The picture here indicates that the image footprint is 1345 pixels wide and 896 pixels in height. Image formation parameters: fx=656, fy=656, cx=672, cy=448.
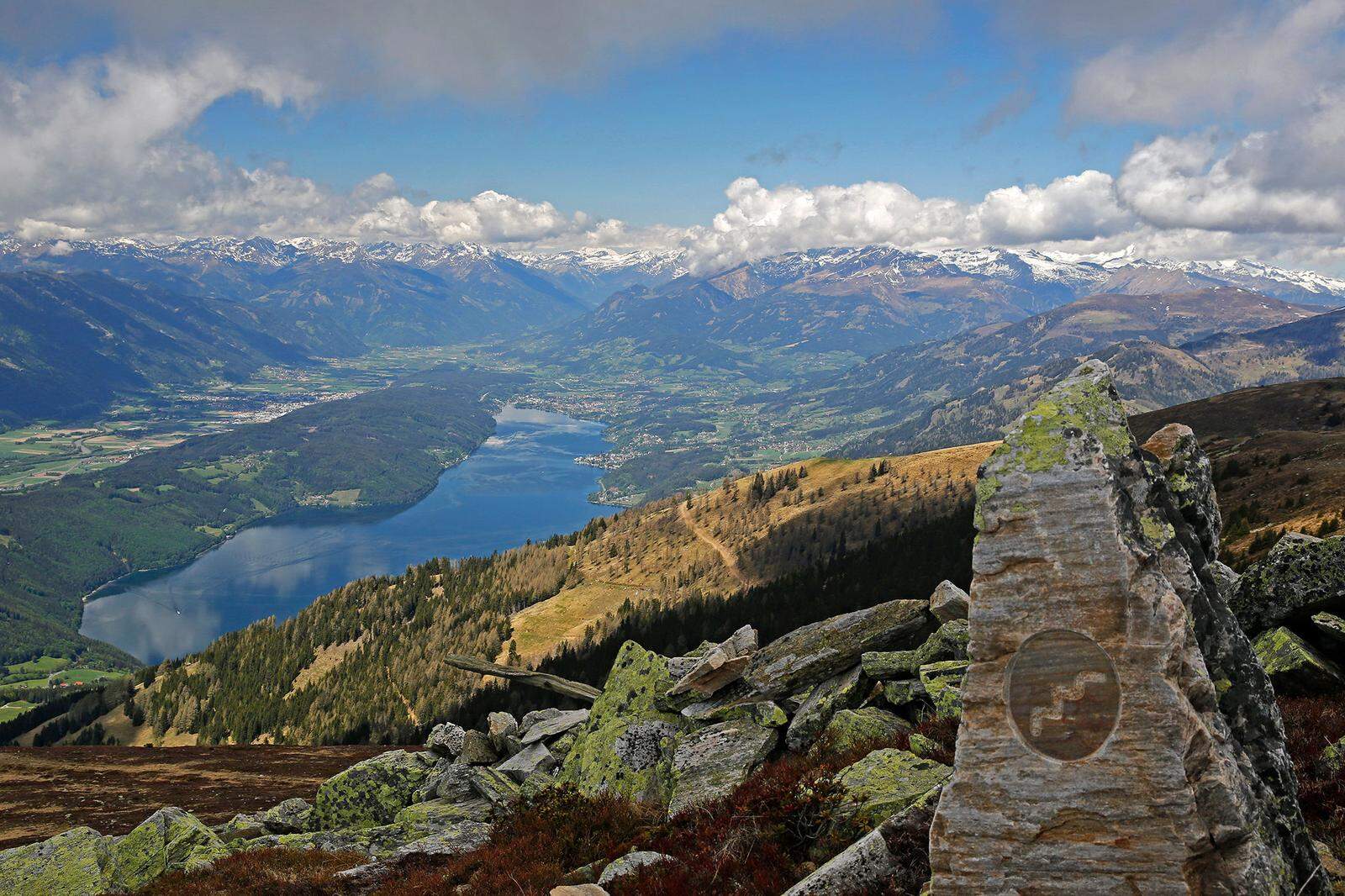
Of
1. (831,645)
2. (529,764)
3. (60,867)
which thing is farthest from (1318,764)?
(60,867)

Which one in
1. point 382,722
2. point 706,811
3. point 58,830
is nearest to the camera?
point 706,811

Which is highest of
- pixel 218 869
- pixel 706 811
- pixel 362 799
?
pixel 706 811

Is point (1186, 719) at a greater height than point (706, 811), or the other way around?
point (1186, 719)

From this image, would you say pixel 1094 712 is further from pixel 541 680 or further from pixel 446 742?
pixel 541 680

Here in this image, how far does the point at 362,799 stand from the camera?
26.9 m

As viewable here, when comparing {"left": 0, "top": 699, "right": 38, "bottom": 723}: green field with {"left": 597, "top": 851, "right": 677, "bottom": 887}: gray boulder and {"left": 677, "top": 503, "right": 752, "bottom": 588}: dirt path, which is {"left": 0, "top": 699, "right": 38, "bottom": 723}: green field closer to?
{"left": 677, "top": 503, "right": 752, "bottom": 588}: dirt path

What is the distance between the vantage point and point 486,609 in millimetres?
160250

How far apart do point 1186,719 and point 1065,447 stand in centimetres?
→ 334

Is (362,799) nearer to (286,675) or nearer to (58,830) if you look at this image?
(58,830)

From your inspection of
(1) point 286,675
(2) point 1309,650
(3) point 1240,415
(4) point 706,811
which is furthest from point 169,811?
(3) point 1240,415

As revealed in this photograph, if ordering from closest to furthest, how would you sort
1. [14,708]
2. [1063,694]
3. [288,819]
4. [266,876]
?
1. [1063,694]
2. [266,876]
3. [288,819]
4. [14,708]

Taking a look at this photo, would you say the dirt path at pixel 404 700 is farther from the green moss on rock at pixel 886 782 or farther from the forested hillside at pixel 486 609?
the green moss on rock at pixel 886 782

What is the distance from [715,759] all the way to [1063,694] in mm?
11228

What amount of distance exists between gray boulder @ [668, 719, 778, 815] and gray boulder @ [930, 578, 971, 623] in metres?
7.22
